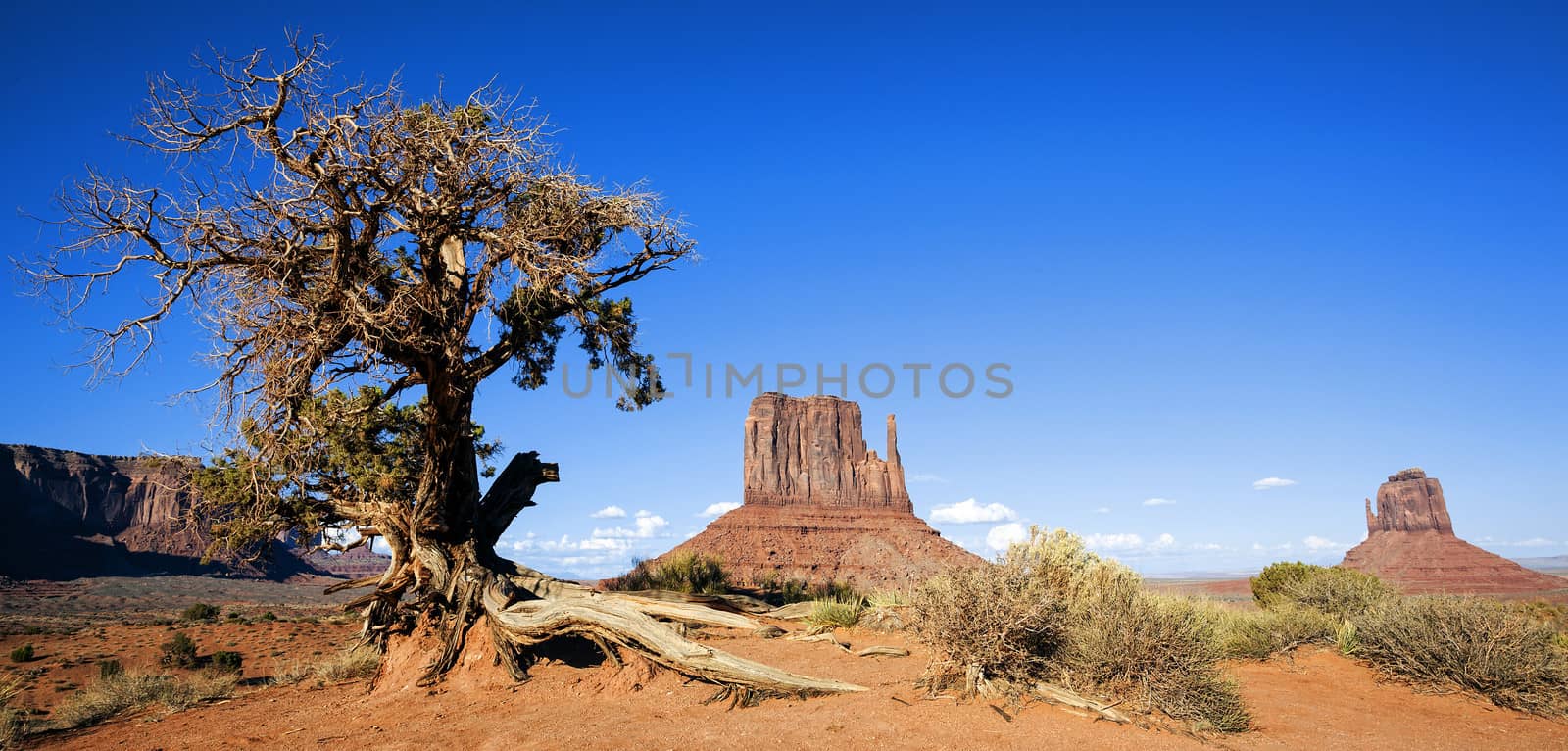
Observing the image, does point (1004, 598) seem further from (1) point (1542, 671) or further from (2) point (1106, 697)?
(1) point (1542, 671)

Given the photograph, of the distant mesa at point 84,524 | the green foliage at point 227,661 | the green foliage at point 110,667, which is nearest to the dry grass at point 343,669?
the green foliage at point 227,661

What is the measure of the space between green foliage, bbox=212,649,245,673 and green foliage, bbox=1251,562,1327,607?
28172mm

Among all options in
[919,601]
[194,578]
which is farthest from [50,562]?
[919,601]

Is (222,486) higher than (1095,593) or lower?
higher

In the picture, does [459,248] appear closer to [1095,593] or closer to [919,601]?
[919,601]

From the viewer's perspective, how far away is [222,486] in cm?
1486

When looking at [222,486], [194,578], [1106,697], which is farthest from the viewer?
[194,578]

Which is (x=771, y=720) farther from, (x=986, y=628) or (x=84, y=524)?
(x=84, y=524)

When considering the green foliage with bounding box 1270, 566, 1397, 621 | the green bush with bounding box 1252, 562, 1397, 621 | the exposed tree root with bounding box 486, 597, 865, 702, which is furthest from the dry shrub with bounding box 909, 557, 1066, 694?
the green foliage with bounding box 1270, 566, 1397, 621

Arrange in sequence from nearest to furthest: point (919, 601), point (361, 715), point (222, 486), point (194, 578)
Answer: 1. point (919, 601)
2. point (361, 715)
3. point (222, 486)
4. point (194, 578)

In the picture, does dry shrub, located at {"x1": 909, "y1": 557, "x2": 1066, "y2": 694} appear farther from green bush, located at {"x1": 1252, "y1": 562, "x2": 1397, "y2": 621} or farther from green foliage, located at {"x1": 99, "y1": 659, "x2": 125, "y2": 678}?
green foliage, located at {"x1": 99, "y1": 659, "x2": 125, "y2": 678}

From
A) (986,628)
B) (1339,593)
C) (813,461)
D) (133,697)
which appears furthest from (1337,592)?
(813,461)

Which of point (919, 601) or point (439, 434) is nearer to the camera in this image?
point (919, 601)

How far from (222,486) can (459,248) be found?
7.32 meters
